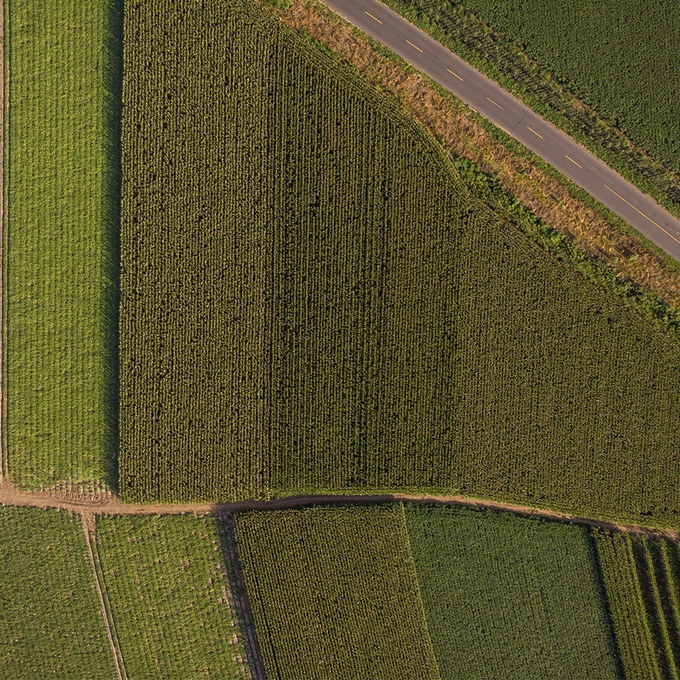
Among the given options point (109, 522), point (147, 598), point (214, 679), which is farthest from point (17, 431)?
point (214, 679)

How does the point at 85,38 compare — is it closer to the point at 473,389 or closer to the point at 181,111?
the point at 181,111

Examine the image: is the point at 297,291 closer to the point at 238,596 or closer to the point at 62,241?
the point at 62,241

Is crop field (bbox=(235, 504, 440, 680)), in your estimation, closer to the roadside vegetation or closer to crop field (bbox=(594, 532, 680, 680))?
crop field (bbox=(594, 532, 680, 680))

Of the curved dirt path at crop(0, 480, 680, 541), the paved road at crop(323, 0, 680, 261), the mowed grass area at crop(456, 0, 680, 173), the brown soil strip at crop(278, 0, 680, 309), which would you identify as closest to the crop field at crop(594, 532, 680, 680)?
the curved dirt path at crop(0, 480, 680, 541)

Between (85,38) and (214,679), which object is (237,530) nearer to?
(214,679)

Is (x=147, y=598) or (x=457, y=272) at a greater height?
(x=457, y=272)

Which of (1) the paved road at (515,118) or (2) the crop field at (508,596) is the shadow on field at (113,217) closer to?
A: (1) the paved road at (515,118)

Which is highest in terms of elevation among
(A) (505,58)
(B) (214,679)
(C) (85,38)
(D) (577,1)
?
(D) (577,1)
